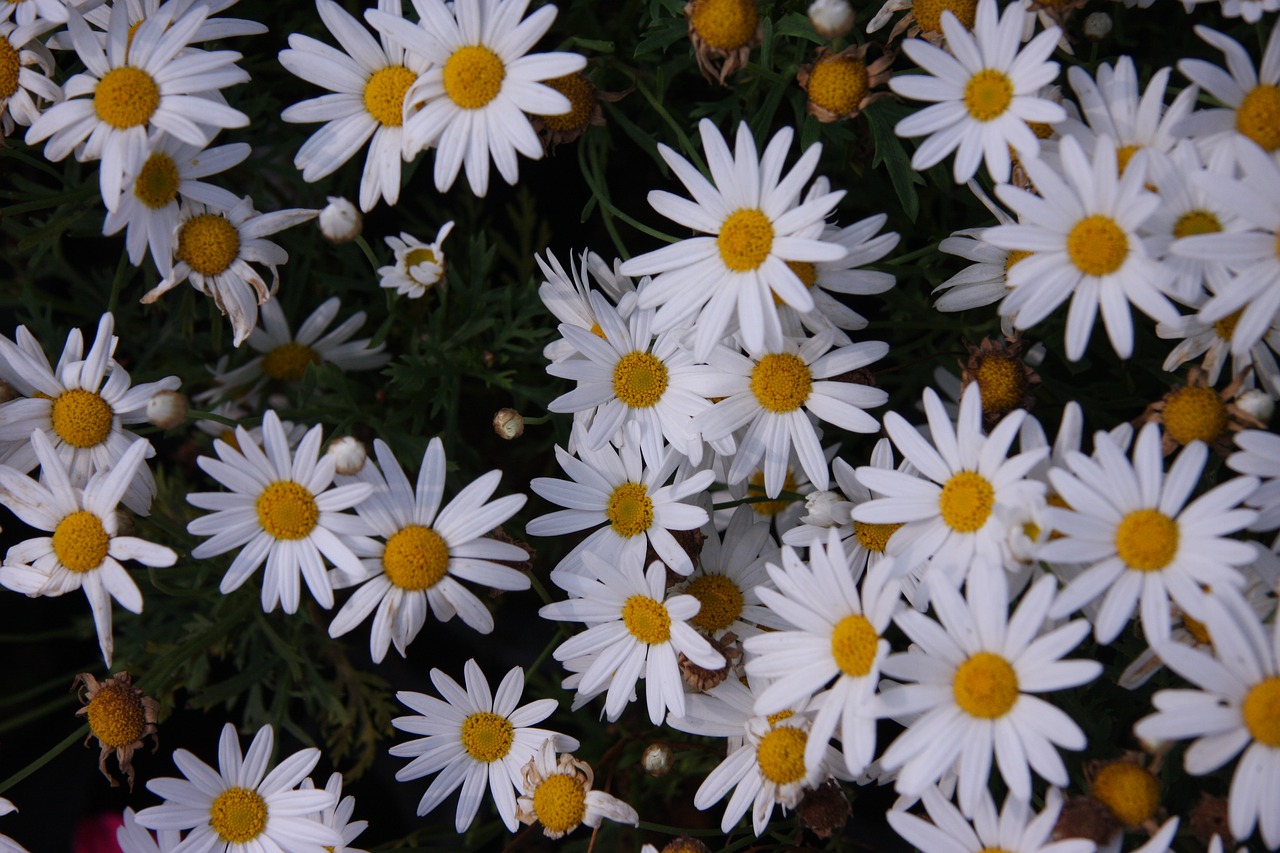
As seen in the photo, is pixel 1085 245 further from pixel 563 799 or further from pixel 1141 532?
pixel 563 799

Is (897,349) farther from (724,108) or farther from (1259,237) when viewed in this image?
(1259,237)

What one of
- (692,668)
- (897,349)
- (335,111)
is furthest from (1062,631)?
(335,111)

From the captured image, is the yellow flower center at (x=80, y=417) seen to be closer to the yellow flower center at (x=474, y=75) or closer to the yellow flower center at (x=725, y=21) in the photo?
the yellow flower center at (x=474, y=75)

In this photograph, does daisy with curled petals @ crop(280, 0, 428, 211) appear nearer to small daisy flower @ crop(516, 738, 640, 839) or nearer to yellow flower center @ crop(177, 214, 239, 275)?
yellow flower center @ crop(177, 214, 239, 275)

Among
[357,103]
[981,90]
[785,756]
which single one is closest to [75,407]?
[357,103]

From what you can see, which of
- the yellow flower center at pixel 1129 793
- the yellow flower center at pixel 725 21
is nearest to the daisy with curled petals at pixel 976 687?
the yellow flower center at pixel 1129 793

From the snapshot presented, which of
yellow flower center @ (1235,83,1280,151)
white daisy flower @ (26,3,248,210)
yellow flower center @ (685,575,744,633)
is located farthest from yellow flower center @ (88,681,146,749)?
yellow flower center @ (1235,83,1280,151)

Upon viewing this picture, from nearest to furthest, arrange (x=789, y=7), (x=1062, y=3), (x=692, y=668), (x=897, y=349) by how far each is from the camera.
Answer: (x=1062, y=3) < (x=692, y=668) < (x=789, y=7) < (x=897, y=349)
